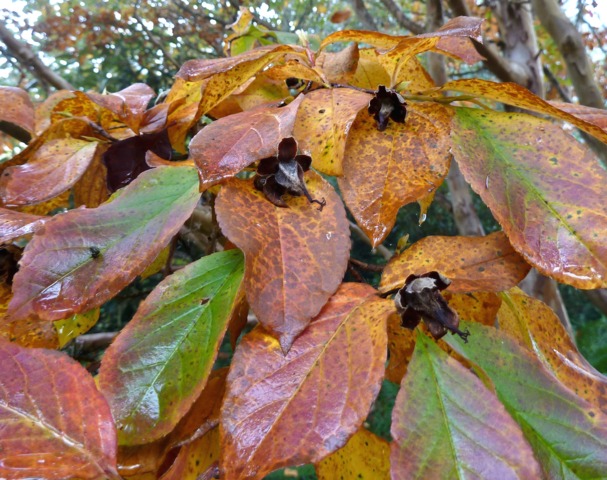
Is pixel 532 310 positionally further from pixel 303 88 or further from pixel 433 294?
pixel 303 88

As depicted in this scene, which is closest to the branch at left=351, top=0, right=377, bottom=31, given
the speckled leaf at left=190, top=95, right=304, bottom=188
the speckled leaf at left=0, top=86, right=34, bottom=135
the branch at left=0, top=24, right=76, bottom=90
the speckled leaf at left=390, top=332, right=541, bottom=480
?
the branch at left=0, top=24, right=76, bottom=90

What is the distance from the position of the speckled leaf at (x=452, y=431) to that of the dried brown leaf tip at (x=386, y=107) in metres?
0.16

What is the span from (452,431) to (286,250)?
12cm

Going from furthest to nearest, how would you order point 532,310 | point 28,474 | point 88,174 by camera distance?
point 88,174 < point 532,310 < point 28,474

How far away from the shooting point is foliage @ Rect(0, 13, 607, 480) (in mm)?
240

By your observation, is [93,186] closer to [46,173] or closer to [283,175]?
[46,173]

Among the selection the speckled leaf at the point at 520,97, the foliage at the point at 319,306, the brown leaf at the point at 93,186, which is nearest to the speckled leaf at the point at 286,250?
the foliage at the point at 319,306

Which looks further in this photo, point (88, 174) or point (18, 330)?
point (88, 174)

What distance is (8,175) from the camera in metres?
0.39

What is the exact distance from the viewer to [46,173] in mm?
388

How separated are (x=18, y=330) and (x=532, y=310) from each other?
1.12 feet

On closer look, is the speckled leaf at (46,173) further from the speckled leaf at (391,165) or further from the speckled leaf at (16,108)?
the speckled leaf at (391,165)

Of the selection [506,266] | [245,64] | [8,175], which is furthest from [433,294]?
[8,175]

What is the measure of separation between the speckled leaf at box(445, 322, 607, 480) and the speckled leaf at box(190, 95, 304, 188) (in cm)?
16
